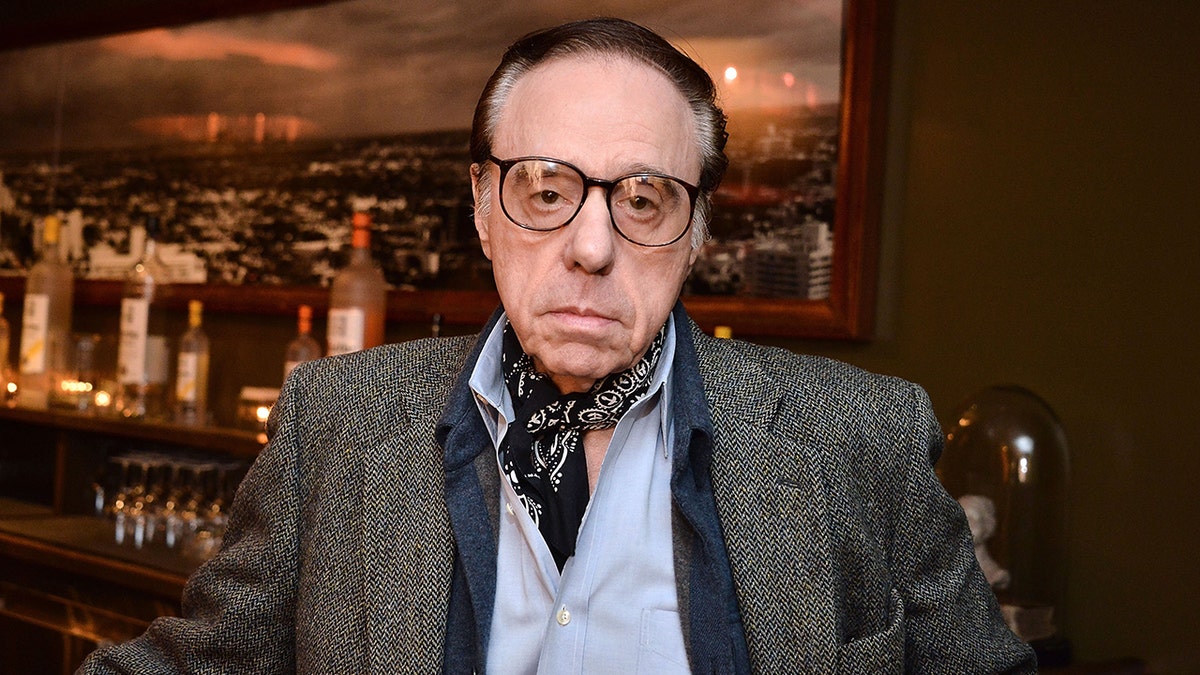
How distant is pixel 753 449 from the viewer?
4.30 ft

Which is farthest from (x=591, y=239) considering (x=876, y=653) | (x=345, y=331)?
(x=345, y=331)

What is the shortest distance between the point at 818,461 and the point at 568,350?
0.32m

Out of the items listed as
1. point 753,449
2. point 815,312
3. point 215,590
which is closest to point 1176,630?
point 815,312

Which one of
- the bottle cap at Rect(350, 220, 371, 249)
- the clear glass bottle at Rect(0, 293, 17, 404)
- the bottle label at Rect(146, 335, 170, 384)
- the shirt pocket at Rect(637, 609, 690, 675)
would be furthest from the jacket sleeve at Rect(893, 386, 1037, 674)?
the clear glass bottle at Rect(0, 293, 17, 404)

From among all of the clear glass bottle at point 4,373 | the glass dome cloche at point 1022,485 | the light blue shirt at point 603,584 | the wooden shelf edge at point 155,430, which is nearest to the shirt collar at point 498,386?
the light blue shirt at point 603,584

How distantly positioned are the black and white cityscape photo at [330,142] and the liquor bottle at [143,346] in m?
0.09

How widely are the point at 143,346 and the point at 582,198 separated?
211 cm

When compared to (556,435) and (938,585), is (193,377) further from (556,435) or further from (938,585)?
(938,585)

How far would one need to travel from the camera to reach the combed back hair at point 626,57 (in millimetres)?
1293

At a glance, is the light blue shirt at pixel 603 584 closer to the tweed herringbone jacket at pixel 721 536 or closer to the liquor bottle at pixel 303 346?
the tweed herringbone jacket at pixel 721 536

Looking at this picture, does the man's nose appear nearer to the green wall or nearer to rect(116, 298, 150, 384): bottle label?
the green wall

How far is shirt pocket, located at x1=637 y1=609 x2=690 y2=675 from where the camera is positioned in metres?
1.23

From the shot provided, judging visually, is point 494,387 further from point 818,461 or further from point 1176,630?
point 1176,630

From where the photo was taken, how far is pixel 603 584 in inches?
49.7
